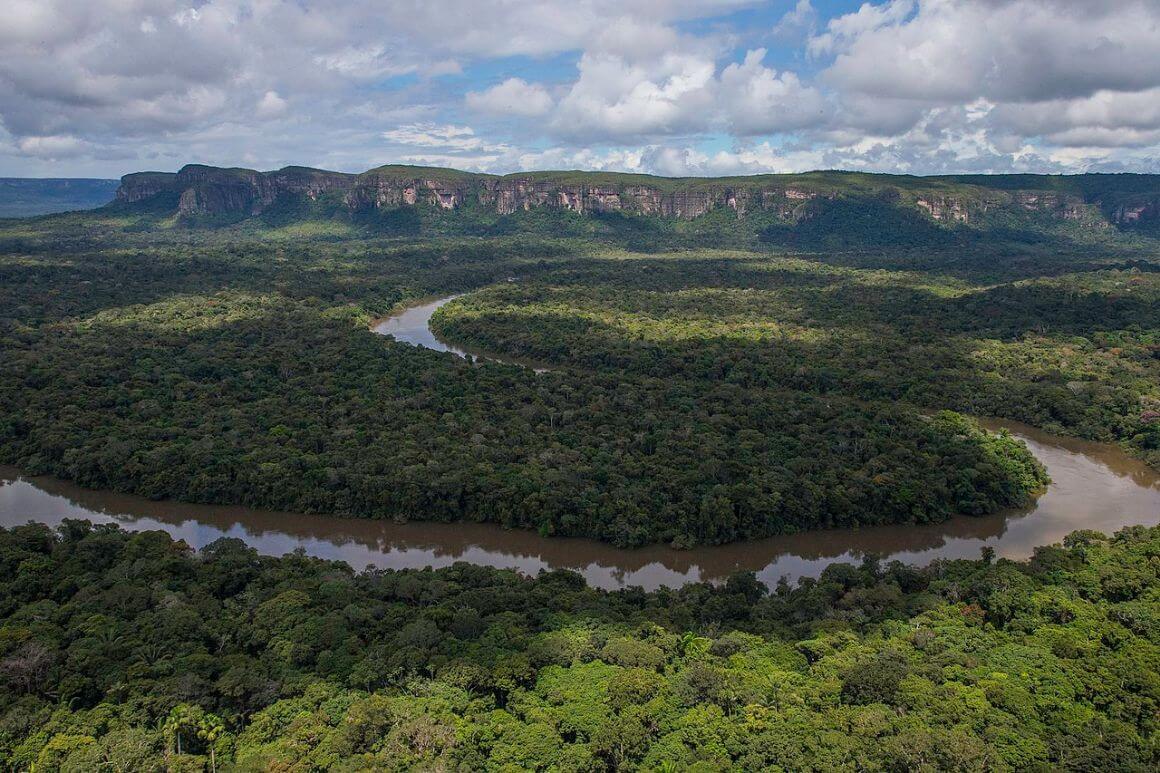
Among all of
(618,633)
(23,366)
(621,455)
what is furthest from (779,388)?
(23,366)

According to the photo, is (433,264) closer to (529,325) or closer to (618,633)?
(529,325)

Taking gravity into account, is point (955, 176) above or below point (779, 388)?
above

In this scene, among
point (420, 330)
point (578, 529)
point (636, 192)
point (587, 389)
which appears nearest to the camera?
point (578, 529)

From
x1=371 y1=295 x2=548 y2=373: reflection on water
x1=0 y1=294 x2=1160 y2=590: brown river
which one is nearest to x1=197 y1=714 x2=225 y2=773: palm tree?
x1=0 y1=294 x2=1160 y2=590: brown river

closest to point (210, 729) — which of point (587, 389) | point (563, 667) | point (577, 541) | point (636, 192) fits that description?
point (563, 667)

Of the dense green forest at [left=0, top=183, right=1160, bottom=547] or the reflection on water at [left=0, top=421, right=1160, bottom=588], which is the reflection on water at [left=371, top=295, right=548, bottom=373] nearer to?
the dense green forest at [left=0, top=183, right=1160, bottom=547]

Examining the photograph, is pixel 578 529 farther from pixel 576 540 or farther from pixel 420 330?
pixel 420 330

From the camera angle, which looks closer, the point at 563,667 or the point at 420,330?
the point at 563,667
